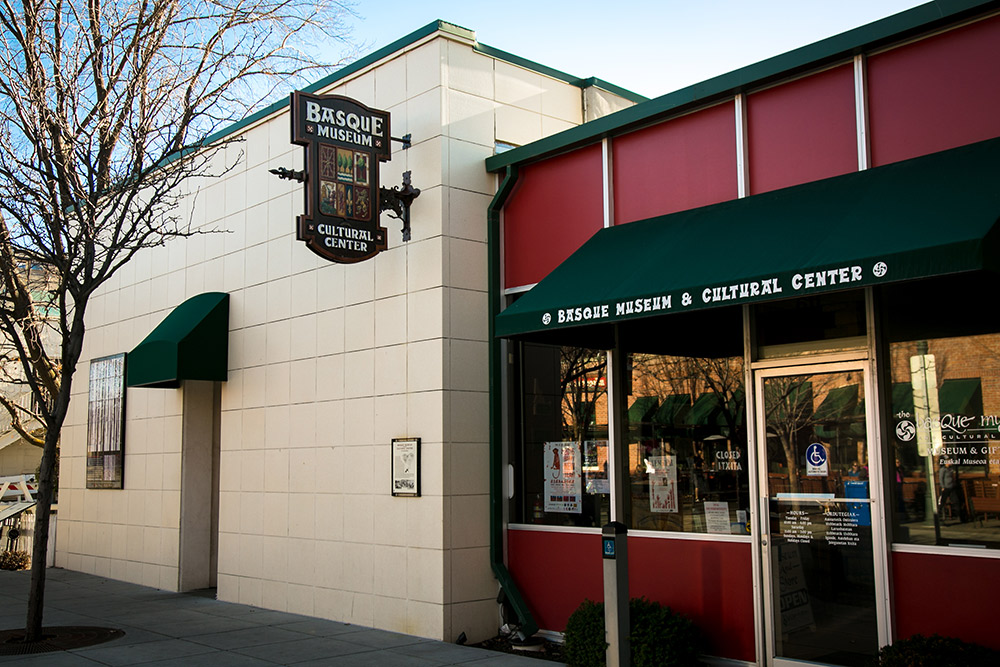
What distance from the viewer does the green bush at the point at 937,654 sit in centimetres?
598

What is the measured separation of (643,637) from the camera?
25.1ft

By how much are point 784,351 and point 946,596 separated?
7.36 ft

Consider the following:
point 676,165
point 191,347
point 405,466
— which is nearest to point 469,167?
point 676,165

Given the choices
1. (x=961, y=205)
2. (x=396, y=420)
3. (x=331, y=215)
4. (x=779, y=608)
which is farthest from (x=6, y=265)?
(x=961, y=205)

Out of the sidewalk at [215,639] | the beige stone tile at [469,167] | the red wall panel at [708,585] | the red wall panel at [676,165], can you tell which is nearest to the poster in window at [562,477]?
the red wall panel at [708,585]

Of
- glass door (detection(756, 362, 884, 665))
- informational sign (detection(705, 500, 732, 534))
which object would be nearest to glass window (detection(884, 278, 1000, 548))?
glass door (detection(756, 362, 884, 665))

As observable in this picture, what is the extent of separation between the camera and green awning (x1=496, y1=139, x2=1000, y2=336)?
5812 millimetres

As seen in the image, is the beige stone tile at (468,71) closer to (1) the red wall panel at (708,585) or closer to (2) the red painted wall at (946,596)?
(1) the red wall panel at (708,585)

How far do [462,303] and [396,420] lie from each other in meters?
1.51

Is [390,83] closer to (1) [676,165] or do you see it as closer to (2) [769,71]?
(1) [676,165]

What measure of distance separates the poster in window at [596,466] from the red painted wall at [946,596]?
9.95ft

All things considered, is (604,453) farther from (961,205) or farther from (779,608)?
(961,205)

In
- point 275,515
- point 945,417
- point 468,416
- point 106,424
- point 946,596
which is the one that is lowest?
point 946,596

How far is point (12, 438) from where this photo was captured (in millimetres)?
31000
